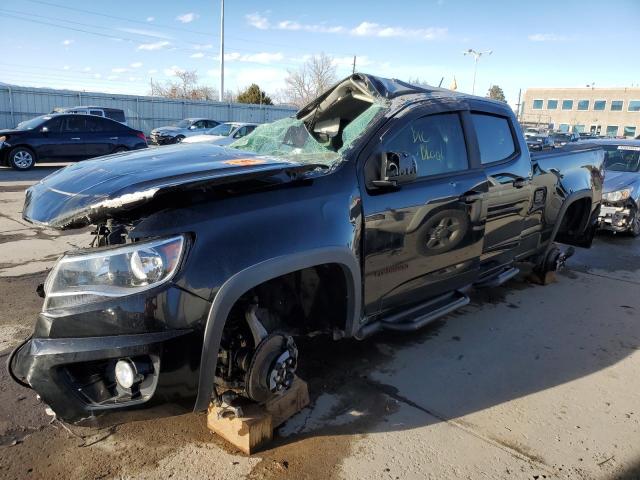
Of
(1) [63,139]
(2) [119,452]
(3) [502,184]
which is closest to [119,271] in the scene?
(2) [119,452]

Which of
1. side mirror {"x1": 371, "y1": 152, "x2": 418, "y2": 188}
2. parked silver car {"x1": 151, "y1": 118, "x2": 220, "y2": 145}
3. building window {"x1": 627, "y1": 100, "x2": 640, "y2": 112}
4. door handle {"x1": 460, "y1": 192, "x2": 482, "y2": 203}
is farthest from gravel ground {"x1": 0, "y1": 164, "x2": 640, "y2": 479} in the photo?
building window {"x1": 627, "y1": 100, "x2": 640, "y2": 112}

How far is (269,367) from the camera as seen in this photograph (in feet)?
8.15

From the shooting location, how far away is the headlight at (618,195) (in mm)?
8047

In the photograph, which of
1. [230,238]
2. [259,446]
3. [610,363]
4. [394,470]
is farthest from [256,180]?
[610,363]

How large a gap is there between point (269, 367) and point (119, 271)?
0.86 meters

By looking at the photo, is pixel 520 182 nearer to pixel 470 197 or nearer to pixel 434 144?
pixel 470 197

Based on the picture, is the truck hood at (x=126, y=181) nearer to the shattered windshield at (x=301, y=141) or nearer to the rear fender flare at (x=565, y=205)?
the shattered windshield at (x=301, y=141)

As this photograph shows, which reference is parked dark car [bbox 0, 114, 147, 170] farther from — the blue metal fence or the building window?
the building window

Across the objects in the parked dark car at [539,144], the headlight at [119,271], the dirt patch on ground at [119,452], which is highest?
the parked dark car at [539,144]

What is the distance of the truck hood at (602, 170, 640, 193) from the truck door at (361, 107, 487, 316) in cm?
561

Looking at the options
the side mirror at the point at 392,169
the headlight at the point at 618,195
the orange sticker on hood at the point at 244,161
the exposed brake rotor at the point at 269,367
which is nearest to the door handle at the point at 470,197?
the side mirror at the point at 392,169

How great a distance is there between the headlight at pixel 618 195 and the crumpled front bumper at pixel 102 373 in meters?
8.07

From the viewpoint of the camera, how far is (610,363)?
12.7 ft

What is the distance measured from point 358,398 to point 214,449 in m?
0.96
